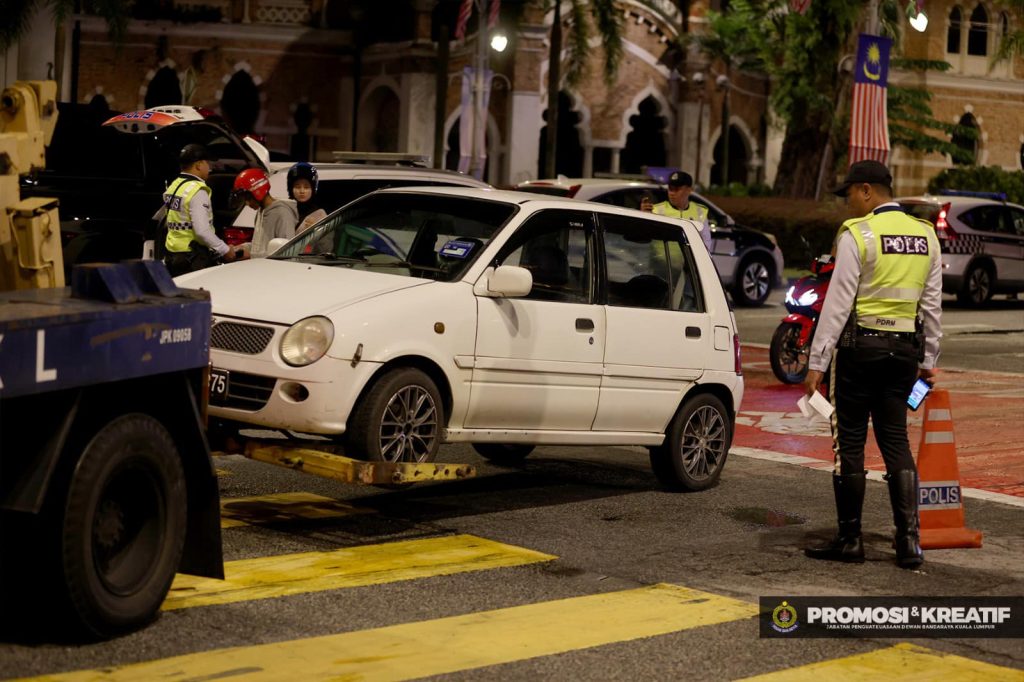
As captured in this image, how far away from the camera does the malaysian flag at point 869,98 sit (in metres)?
24.3

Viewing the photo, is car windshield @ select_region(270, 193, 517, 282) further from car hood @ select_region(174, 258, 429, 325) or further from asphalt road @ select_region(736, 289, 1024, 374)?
asphalt road @ select_region(736, 289, 1024, 374)

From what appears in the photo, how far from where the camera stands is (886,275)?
28.3 feet

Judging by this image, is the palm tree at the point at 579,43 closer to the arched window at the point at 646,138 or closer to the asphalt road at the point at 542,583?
the arched window at the point at 646,138

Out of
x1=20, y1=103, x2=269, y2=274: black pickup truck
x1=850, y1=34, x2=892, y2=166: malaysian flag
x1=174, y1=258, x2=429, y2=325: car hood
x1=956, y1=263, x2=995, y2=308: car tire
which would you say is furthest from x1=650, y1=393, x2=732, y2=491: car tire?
x1=956, y1=263, x2=995, y2=308: car tire

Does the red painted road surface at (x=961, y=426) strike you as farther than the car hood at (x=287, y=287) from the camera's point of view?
Yes

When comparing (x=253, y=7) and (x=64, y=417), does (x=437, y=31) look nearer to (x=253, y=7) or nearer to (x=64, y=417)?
(x=253, y=7)

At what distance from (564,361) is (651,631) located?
9.56ft

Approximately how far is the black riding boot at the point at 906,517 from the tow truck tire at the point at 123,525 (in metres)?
3.64

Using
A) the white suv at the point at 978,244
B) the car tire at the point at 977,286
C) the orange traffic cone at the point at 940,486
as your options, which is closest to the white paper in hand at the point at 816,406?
the orange traffic cone at the point at 940,486

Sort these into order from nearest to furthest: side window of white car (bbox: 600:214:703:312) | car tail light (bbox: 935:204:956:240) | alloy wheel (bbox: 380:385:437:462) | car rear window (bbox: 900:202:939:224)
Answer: alloy wheel (bbox: 380:385:437:462) → side window of white car (bbox: 600:214:703:312) → car rear window (bbox: 900:202:939:224) → car tail light (bbox: 935:204:956:240)

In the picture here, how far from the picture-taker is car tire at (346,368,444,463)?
8586mm

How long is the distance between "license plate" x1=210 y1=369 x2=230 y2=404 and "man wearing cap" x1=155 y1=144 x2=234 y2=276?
14.6 ft

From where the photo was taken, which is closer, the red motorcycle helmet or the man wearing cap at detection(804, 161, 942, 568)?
the man wearing cap at detection(804, 161, 942, 568)

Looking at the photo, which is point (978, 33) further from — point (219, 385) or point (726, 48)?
point (219, 385)
